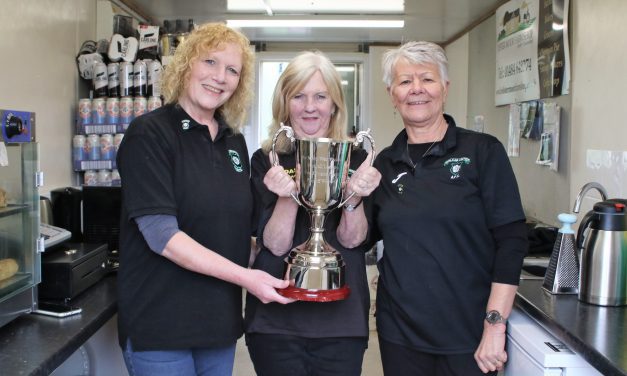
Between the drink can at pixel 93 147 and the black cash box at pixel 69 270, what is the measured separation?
1.41 m

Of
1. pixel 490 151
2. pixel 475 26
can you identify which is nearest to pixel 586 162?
pixel 490 151

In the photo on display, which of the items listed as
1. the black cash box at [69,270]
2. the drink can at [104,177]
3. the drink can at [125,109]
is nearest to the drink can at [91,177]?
the drink can at [104,177]

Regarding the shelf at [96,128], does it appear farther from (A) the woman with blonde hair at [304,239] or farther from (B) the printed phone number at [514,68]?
(B) the printed phone number at [514,68]

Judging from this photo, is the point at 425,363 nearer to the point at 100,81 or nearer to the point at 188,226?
the point at 188,226

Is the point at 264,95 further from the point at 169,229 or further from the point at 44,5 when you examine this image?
the point at 169,229

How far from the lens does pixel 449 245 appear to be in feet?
5.28

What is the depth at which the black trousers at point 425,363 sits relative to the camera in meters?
1.62

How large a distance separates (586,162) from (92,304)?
237cm

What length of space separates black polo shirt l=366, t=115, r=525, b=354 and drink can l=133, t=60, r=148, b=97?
2404mm

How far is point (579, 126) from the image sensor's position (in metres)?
3.10

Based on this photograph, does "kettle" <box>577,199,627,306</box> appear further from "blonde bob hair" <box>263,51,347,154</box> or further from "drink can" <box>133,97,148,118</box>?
"drink can" <box>133,97,148,118</box>

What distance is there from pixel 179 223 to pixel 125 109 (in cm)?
223

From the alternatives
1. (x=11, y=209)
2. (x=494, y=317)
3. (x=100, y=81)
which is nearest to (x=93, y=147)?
(x=100, y=81)

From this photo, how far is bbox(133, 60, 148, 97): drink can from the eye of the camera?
359 centimetres
